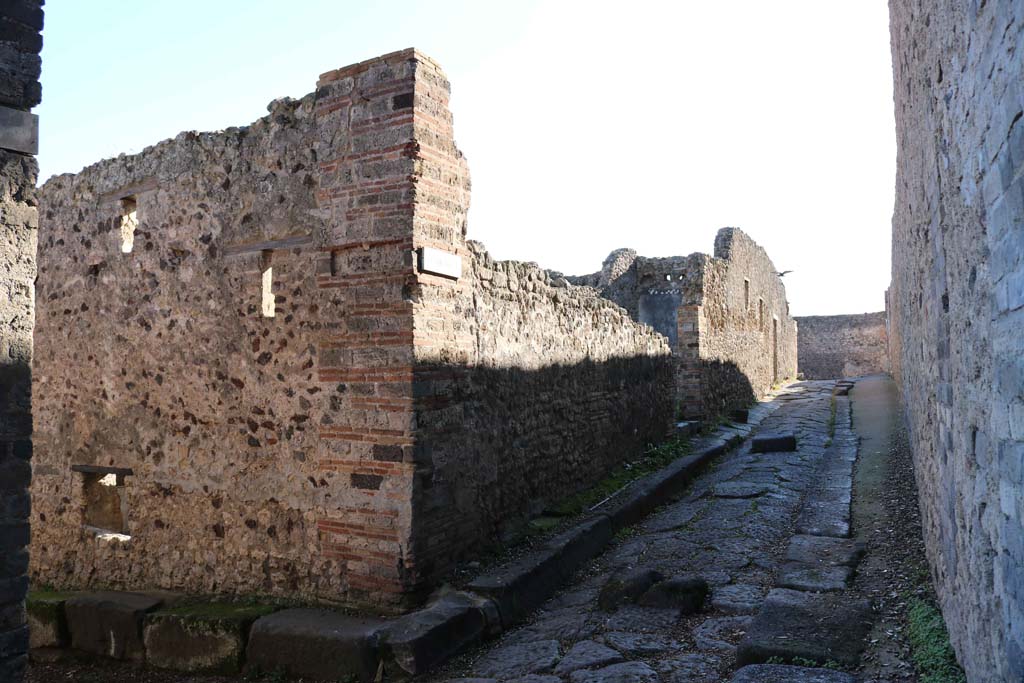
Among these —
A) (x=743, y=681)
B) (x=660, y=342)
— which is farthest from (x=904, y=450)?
(x=743, y=681)

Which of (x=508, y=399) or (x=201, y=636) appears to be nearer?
(x=201, y=636)

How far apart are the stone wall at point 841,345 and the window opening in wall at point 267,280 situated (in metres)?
26.4

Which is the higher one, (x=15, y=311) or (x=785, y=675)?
(x=15, y=311)

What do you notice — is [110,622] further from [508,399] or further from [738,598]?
[738,598]

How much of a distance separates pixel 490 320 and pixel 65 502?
142 inches

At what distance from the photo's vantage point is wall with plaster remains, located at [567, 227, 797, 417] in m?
11.4

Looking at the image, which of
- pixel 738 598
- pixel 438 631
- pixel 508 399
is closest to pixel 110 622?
pixel 438 631

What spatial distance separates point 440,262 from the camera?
4426 millimetres

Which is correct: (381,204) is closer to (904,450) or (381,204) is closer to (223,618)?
(223,618)

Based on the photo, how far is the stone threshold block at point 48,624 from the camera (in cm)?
489

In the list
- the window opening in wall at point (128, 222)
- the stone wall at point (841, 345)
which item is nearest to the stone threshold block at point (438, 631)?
the window opening in wall at point (128, 222)

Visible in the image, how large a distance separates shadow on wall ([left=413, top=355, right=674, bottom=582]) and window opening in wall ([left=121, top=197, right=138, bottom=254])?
8.91ft

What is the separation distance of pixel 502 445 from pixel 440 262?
1.48m

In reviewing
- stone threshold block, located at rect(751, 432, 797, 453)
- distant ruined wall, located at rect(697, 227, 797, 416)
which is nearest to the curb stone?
stone threshold block, located at rect(751, 432, 797, 453)
